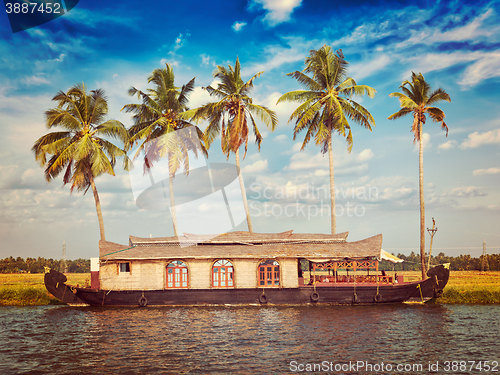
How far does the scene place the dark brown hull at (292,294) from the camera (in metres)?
→ 22.2

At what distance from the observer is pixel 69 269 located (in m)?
88.7

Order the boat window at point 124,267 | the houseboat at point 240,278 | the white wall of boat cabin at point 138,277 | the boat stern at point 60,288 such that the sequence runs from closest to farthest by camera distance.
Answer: the houseboat at point 240,278
the boat stern at point 60,288
the white wall of boat cabin at point 138,277
the boat window at point 124,267

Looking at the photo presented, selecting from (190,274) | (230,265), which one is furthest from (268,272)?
(190,274)

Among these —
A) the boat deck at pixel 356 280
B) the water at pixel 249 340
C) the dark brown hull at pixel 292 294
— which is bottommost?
the water at pixel 249 340

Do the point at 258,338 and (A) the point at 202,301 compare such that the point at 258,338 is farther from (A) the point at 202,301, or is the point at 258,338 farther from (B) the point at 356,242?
(B) the point at 356,242

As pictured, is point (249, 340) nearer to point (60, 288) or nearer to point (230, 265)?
point (230, 265)

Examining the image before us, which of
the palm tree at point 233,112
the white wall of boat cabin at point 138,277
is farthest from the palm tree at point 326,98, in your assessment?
the white wall of boat cabin at point 138,277

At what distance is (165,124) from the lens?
29219 mm

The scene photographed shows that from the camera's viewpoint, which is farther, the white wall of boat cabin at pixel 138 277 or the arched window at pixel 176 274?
the arched window at pixel 176 274

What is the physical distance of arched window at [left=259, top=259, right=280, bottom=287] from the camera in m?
23.1

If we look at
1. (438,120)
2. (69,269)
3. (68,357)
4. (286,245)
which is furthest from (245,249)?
(69,269)

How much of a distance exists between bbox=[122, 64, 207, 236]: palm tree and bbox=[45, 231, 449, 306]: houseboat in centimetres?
678

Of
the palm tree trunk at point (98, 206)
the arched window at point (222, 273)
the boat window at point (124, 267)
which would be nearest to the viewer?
the arched window at point (222, 273)

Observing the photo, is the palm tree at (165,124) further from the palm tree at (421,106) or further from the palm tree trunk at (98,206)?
the palm tree at (421,106)
